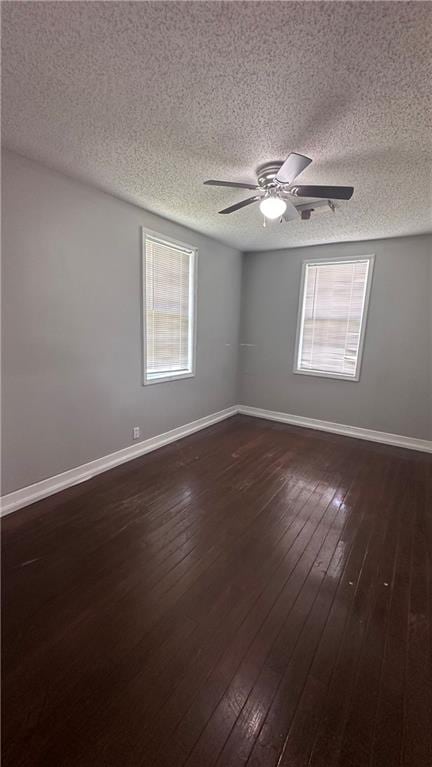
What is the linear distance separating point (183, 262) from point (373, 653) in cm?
378

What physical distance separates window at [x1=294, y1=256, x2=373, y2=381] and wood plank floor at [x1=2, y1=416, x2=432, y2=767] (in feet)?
6.74

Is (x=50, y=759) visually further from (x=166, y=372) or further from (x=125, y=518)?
(x=166, y=372)

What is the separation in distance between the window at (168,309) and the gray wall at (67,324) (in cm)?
14

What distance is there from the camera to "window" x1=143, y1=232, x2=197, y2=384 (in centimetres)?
329

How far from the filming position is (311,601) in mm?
1673

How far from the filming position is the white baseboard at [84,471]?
2.35 meters

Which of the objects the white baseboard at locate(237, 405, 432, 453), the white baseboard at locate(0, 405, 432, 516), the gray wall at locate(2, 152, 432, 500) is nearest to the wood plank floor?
the white baseboard at locate(0, 405, 432, 516)

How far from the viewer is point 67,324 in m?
2.55

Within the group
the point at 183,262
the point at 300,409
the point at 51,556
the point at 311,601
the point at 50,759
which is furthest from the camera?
the point at 300,409

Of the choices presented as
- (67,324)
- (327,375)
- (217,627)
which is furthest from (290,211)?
(217,627)

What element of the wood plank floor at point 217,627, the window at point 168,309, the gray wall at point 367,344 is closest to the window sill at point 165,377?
the window at point 168,309

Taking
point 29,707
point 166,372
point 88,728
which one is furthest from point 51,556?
point 166,372

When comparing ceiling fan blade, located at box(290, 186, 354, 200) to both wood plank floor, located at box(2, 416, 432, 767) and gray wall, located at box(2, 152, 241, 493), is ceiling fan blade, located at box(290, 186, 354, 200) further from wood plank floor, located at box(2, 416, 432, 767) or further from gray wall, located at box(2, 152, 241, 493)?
wood plank floor, located at box(2, 416, 432, 767)

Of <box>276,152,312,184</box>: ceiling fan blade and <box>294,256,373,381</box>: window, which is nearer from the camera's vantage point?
<box>276,152,312,184</box>: ceiling fan blade
